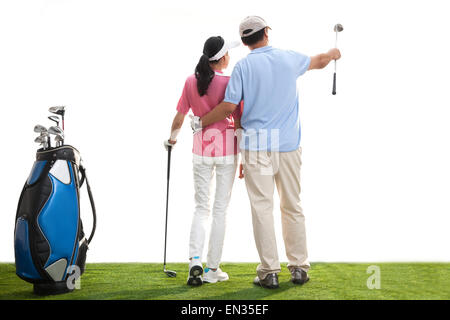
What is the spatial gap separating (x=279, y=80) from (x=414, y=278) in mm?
1348

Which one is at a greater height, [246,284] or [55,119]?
[55,119]

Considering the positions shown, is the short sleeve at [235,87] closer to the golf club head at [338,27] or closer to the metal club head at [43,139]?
the golf club head at [338,27]

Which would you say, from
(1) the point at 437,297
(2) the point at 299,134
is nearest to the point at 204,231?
(2) the point at 299,134

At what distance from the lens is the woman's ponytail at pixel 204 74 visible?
2.77 meters

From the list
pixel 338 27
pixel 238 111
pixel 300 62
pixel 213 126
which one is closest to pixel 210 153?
pixel 213 126

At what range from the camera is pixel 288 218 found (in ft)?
9.34

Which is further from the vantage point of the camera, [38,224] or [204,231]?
[204,231]

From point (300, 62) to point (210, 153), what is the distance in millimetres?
633

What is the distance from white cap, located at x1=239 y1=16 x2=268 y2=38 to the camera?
2754mm

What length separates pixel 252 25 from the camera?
276 cm

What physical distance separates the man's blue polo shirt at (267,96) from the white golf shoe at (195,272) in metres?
0.63

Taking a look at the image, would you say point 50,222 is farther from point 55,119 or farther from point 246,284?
point 246,284

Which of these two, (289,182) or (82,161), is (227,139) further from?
(82,161)

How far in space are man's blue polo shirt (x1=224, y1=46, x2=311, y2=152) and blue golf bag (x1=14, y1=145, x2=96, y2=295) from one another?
843mm
